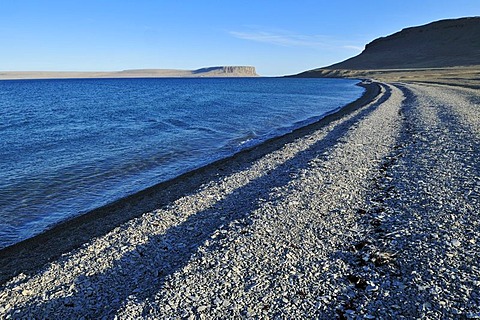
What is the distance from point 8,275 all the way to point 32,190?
757 centimetres

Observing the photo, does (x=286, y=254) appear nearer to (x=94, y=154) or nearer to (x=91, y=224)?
(x=91, y=224)

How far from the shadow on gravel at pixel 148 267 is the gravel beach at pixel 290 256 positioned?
3 cm

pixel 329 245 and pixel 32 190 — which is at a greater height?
pixel 329 245

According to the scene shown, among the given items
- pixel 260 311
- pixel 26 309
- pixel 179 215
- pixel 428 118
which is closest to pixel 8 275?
pixel 26 309

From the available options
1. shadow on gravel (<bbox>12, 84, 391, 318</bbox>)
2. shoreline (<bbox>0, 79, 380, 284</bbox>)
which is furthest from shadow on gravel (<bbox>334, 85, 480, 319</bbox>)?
shoreline (<bbox>0, 79, 380, 284</bbox>)

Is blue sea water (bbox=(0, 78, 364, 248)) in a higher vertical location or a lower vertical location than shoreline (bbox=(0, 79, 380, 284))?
lower

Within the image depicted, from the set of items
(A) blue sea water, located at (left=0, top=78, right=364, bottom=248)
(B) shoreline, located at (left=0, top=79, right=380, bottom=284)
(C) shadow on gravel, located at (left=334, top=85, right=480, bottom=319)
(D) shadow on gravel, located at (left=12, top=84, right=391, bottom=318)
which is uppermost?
(C) shadow on gravel, located at (left=334, top=85, right=480, bottom=319)

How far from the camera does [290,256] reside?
763 centimetres

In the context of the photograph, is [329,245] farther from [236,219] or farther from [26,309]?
[26,309]

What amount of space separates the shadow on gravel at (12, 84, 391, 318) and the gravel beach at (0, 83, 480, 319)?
1.3 inches

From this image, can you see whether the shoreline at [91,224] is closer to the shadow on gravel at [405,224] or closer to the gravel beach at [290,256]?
the gravel beach at [290,256]

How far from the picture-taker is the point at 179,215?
10992mm

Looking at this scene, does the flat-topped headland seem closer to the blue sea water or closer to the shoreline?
the shoreline

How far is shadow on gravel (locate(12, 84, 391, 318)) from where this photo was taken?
22.0 feet
